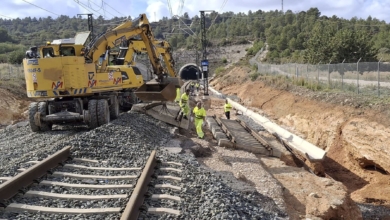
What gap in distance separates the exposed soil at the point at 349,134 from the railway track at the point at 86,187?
7.42 m

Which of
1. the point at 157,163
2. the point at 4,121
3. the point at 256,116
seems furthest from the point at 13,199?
the point at 256,116

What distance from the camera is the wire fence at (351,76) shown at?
804 inches

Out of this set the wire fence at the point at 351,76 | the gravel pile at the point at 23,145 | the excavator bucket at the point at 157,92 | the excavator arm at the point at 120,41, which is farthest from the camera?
the wire fence at the point at 351,76

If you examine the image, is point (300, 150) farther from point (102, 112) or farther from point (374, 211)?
point (102, 112)

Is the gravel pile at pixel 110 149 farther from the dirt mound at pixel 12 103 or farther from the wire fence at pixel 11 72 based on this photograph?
the wire fence at pixel 11 72

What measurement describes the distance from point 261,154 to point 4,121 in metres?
13.9

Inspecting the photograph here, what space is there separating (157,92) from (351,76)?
42.0ft

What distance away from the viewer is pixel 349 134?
1630cm

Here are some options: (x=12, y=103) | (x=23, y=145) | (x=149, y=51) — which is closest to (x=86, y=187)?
(x=23, y=145)

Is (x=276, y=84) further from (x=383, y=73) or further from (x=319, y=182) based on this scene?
(x=319, y=182)

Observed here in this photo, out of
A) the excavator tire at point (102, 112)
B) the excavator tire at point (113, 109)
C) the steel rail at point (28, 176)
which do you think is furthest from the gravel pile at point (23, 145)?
the excavator tire at point (113, 109)

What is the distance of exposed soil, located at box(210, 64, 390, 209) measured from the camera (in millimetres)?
14180

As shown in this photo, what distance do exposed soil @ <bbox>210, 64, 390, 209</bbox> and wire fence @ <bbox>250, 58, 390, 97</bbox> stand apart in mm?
1426

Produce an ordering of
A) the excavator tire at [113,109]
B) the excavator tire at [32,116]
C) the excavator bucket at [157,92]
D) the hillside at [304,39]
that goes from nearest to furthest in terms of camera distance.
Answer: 1. the excavator tire at [32,116]
2. the excavator tire at [113,109]
3. the excavator bucket at [157,92]
4. the hillside at [304,39]
